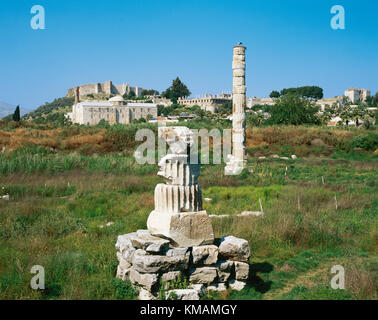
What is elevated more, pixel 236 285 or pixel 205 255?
pixel 205 255

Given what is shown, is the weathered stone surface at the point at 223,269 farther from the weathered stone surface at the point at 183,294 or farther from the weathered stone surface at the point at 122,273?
the weathered stone surface at the point at 122,273

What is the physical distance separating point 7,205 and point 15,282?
202 inches

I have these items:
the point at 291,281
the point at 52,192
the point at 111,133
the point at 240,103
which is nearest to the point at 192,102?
the point at 111,133

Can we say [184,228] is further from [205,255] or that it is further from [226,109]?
[226,109]

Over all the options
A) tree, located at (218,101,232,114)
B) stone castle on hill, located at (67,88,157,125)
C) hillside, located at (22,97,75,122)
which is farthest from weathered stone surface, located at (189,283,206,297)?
hillside, located at (22,97,75,122)

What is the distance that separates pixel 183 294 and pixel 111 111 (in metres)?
69.3

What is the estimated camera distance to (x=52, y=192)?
12.1 metres

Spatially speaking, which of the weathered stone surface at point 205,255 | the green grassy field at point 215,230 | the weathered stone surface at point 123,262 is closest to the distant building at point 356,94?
the green grassy field at point 215,230

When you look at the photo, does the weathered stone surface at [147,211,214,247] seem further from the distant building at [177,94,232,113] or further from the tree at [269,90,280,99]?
the tree at [269,90,280,99]

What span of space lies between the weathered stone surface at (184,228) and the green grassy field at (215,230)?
75cm

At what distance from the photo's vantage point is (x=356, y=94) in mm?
119312

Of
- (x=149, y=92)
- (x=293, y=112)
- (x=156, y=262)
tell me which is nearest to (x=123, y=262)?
(x=156, y=262)

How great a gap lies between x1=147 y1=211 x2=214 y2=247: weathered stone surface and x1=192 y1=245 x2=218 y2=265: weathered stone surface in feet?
0.45

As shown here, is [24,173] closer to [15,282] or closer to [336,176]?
[15,282]
